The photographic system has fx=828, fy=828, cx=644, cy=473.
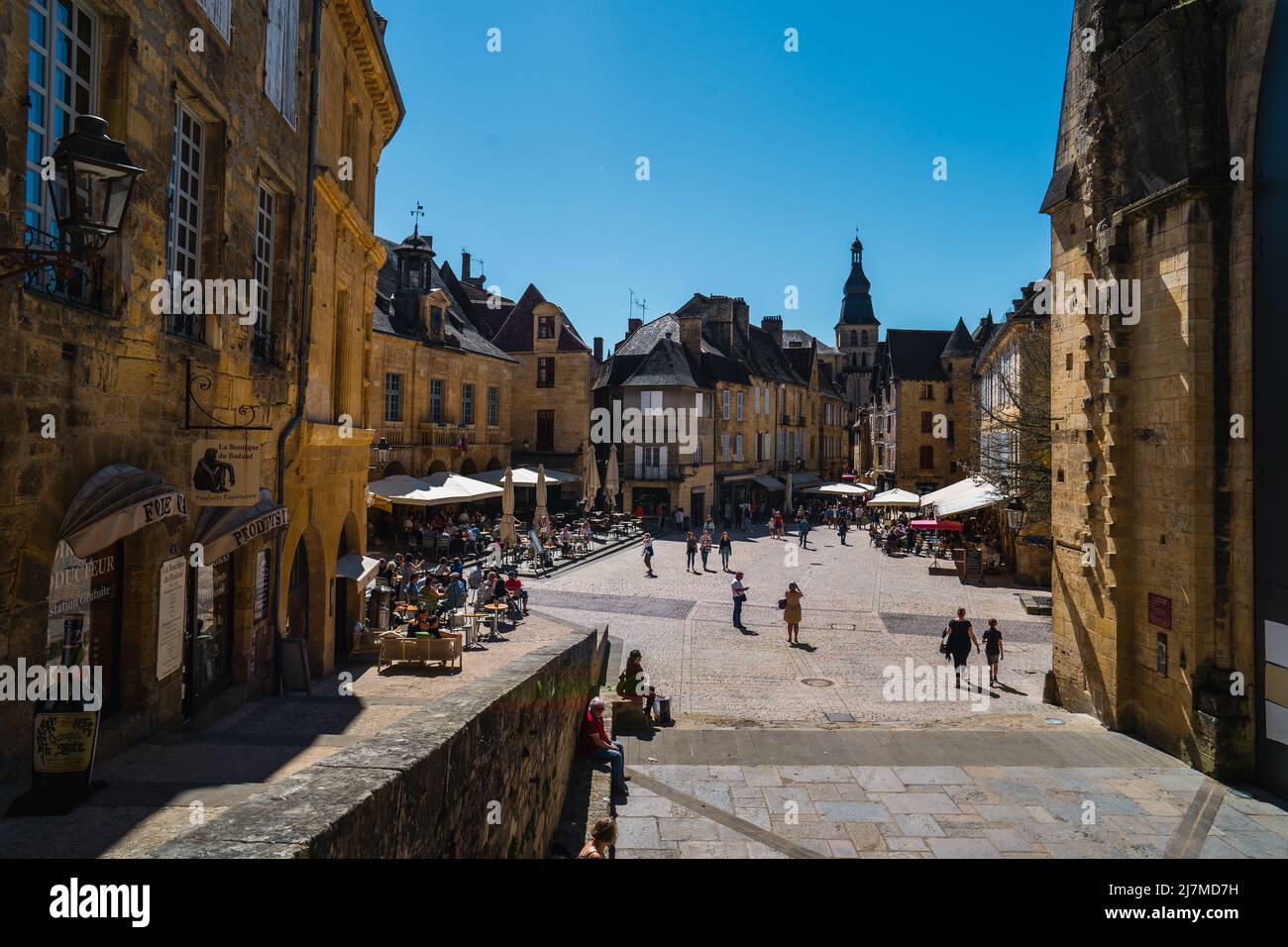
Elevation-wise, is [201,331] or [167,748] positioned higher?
[201,331]

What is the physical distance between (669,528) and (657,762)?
31477 millimetres

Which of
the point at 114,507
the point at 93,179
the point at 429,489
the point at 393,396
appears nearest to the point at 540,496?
the point at 429,489

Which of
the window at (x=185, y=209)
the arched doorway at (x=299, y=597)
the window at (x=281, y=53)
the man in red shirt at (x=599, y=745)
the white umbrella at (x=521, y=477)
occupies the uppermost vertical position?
the window at (x=281, y=53)

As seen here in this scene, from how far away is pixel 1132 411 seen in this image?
11.6 m

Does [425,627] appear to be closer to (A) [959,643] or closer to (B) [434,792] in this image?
(B) [434,792]

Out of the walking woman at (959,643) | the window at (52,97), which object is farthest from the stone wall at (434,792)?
the walking woman at (959,643)

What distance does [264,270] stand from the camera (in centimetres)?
1049

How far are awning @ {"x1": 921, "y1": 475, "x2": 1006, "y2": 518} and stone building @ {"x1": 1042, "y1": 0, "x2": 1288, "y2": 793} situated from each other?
12.0 m

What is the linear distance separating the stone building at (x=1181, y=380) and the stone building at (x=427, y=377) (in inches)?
936

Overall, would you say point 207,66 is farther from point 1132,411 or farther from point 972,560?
point 972,560

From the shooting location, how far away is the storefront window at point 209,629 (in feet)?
27.5

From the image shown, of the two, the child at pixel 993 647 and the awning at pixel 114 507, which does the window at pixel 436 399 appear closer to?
the child at pixel 993 647
